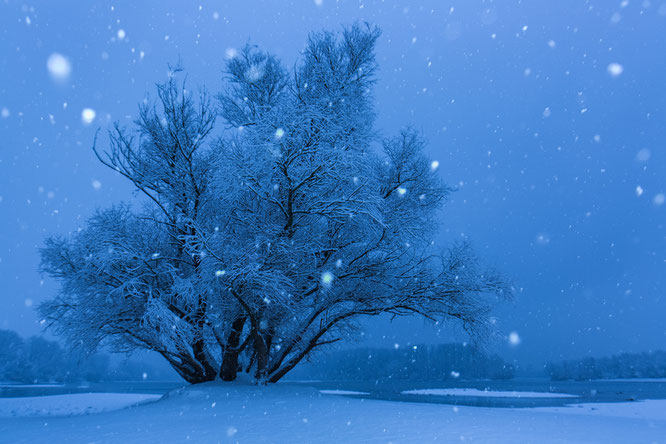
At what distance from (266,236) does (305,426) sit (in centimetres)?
438

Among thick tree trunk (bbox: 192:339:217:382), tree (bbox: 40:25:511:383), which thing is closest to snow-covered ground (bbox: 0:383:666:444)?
tree (bbox: 40:25:511:383)

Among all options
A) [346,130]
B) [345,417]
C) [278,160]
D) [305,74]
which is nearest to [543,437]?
[345,417]

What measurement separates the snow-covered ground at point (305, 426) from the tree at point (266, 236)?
1.98 m

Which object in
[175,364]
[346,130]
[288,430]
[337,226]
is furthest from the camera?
[175,364]

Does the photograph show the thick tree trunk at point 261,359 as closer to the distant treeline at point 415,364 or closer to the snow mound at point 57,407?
the snow mound at point 57,407

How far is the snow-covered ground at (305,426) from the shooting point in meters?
5.84

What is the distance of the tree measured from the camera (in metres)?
9.16

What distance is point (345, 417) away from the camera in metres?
7.41

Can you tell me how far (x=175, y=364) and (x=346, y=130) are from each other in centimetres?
895

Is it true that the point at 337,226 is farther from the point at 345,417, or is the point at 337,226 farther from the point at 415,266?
the point at 345,417

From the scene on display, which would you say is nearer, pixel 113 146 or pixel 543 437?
pixel 543 437

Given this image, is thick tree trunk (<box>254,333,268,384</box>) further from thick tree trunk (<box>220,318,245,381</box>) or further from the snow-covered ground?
the snow-covered ground

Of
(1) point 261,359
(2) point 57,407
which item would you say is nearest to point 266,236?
(1) point 261,359

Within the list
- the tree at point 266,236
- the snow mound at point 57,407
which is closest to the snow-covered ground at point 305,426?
the tree at point 266,236
